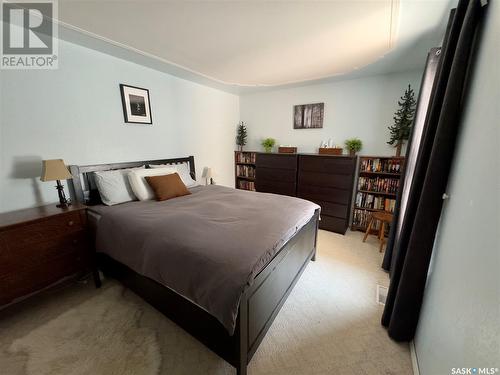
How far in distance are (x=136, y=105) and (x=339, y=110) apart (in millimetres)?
2989

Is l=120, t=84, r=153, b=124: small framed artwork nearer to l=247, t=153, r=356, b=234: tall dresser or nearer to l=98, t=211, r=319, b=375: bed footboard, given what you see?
l=98, t=211, r=319, b=375: bed footboard

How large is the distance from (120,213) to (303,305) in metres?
1.85

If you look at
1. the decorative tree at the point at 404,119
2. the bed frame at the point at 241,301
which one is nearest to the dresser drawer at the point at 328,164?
the decorative tree at the point at 404,119

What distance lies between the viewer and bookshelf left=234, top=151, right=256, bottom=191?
4.16m

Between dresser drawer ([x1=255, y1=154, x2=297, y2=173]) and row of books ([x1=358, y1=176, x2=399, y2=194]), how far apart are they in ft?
3.49

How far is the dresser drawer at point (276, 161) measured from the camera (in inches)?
133

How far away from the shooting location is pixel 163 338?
1460 millimetres

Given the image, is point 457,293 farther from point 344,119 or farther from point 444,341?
point 344,119

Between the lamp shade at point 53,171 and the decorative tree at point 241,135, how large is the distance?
2.92m

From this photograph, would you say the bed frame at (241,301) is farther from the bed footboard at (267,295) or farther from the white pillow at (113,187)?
the white pillow at (113,187)

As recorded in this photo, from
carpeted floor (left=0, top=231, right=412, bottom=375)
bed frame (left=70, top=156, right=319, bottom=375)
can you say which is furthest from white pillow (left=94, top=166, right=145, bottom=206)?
carpeted floor (left=0, top=231, right=412, bottom=375)

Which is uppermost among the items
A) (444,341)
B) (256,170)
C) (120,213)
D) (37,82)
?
(37,82)

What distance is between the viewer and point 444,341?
942 mm

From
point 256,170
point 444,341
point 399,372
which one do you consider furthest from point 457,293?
point 256,170
